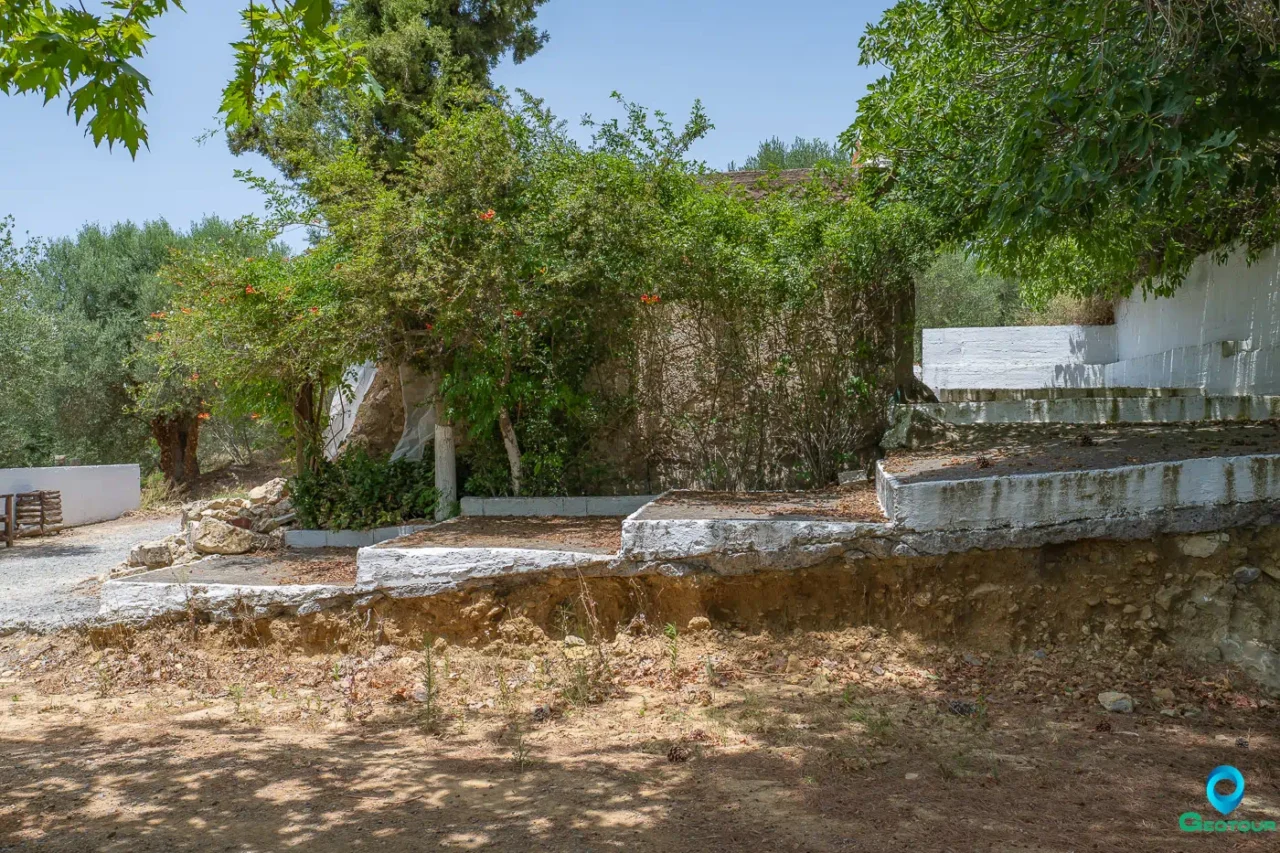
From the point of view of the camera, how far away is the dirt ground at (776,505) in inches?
252

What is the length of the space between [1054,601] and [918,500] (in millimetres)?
1044

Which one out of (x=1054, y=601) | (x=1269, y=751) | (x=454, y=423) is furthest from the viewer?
(x=454, y=423)

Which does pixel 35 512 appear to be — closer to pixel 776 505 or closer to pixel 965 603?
pixel 776 505

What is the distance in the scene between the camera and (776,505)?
720cm

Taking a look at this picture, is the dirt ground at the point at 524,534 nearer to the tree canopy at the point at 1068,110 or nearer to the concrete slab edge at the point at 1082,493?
the concrete slab edge at the point at 1082,493

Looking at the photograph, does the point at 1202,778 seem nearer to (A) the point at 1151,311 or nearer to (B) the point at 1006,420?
(B) the point at 1006,420

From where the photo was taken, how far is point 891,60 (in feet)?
25.5

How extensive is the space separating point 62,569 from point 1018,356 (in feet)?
45.4

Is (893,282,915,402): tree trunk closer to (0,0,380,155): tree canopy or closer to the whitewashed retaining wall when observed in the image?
the whitewashed retaining wall

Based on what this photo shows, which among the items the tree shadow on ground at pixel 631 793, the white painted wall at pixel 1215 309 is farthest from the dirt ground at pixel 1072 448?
the white painted wall at pixel 1215 309

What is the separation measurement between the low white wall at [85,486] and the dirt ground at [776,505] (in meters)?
11.8

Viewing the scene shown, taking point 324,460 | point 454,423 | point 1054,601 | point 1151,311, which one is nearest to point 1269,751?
point 1054,601

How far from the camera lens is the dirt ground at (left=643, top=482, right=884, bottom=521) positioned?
252 inches

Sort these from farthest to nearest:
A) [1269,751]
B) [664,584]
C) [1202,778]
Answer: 1. [664,584]
2. [1269,751]
3. [1202,778]
